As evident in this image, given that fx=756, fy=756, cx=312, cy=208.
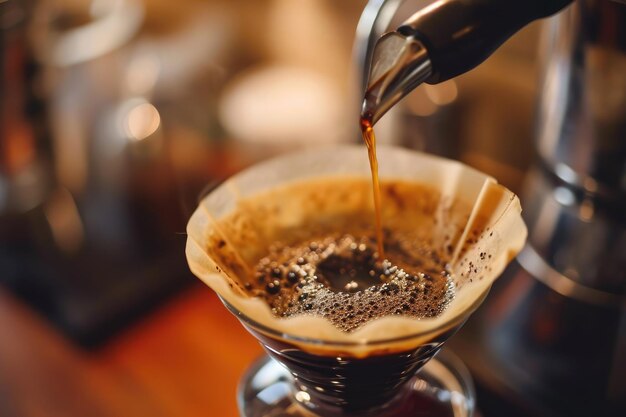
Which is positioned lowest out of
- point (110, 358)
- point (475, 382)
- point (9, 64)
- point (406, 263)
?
point (110, 358)

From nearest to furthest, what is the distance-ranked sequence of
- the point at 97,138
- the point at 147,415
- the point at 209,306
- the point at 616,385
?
the point at 616,385
the point at 147,415
the point at 209,306
the point at 97,138

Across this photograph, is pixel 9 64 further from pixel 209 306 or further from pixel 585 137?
pixel 585 137

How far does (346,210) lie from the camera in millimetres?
635

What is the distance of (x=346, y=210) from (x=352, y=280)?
8 centimetres

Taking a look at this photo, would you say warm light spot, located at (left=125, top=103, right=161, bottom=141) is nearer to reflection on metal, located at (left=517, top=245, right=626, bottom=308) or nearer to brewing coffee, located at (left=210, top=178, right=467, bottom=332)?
reflection on metal, located at (left=517, top=245, right=626, bottom=308)

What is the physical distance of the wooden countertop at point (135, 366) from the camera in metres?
1.11

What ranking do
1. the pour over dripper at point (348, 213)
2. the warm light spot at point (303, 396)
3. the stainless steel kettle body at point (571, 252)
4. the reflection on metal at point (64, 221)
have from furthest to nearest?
the reflection on metal at point (64, 221), the stainless steel kettle body at point (571, 252), the warm light spot at point (303, 396), the pour over dripper at point (348, 213)

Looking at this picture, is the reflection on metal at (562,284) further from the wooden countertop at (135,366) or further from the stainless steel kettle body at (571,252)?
the wooden countertop at (135,366)

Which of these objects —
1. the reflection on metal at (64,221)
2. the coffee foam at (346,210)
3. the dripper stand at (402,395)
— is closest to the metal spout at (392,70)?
the coffee foam at (346,210)

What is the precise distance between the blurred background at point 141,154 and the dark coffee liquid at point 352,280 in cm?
30

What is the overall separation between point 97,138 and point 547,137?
3.24 ft

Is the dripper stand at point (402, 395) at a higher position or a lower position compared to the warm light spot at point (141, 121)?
higher

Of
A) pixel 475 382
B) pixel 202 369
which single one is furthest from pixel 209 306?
pixel 475 382

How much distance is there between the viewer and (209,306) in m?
1.26
